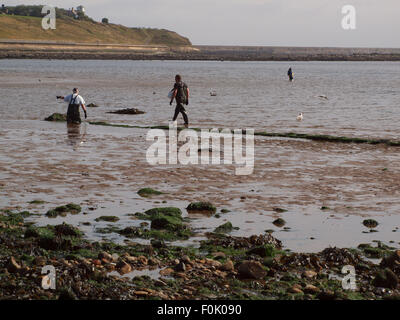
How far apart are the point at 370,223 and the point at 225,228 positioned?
2.73m

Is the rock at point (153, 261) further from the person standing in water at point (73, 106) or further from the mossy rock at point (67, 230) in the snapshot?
the person standing in water at point (73, 106)

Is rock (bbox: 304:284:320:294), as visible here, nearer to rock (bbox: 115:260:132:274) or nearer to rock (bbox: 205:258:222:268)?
rock (bbox: 205:258:222:268)

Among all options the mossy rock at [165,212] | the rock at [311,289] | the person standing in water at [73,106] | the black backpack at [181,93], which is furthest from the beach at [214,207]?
the black backpack at [181,93]

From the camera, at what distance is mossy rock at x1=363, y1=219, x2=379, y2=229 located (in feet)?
37.1

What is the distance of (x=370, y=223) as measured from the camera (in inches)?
449

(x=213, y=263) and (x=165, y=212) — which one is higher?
(x=165, y=212)

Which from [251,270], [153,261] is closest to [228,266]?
[251,270]

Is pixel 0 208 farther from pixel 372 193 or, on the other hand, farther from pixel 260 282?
pixel 372 193

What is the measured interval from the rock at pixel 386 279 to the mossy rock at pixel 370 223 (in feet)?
9.94

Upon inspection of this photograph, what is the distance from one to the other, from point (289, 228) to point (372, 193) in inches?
148

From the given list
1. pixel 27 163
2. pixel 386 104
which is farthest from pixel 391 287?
pixel 386 104

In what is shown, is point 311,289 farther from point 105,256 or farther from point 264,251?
point 105,256

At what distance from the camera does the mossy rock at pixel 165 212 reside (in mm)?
11656

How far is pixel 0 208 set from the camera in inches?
474
